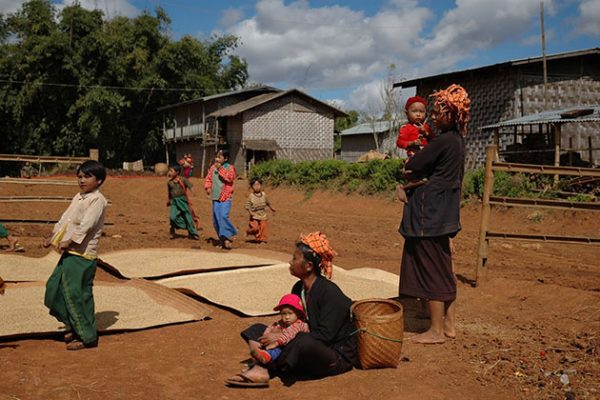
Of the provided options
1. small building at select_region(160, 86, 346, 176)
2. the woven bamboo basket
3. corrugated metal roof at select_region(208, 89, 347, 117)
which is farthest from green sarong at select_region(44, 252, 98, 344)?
corrugated metal roof at select_region(208, 89, 347, 117)

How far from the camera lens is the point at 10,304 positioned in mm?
5348

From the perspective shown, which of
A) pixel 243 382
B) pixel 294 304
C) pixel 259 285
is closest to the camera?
pixel 243 382

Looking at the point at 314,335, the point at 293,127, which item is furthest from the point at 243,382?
the point at 293,127

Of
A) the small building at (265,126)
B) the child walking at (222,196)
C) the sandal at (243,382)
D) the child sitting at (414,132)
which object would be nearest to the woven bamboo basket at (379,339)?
the sandal at (243,382)

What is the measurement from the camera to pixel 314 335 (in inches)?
148

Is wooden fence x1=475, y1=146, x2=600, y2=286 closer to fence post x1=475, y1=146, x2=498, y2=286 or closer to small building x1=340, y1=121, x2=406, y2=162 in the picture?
fence post x1=475, y1=146, x2=498, y2=286

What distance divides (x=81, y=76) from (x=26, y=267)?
31.4m

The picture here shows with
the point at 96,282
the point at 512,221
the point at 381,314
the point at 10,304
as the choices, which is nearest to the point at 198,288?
the point at 96,282

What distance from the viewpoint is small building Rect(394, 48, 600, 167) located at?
20.2 meters

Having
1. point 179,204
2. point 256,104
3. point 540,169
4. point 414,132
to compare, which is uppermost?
point 256,104

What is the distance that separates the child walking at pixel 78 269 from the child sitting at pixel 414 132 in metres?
2.37

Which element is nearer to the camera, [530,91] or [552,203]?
[552,203]

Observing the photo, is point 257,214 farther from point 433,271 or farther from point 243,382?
point 243,382

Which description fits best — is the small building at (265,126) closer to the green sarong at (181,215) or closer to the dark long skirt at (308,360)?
the green sarong at (181,215)
